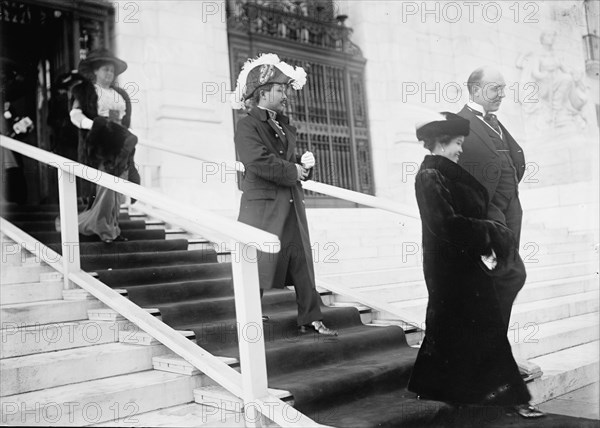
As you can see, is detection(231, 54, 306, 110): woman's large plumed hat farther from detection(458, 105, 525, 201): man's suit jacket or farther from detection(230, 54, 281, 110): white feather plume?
detection(458, 105, 525, 201): man's suit jacket

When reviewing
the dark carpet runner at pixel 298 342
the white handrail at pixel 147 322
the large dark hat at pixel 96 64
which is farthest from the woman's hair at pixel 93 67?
the white handrail at pixel 147 322

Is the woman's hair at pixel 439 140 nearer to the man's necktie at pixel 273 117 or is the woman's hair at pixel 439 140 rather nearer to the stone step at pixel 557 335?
the man's necktie at pixel 273 117

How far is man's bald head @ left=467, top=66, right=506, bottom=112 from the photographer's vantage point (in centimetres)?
288

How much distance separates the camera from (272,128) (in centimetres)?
313

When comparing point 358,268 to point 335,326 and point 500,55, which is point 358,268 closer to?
point 335,326

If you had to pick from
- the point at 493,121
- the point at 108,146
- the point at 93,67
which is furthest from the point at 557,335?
the point at 93,67

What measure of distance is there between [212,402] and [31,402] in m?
0.67

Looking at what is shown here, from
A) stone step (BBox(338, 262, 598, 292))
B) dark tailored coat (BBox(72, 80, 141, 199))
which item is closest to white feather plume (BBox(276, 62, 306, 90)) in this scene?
stone step (BBox(338, 262, 598, 292))

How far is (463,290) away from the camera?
2.75m

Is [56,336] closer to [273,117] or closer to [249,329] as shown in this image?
[249,329]

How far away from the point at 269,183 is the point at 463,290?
102 cm

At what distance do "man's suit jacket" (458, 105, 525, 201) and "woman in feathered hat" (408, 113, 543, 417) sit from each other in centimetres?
3

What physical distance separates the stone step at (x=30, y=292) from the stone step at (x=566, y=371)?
2332 millimetres

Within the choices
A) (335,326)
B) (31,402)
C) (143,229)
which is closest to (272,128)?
(335,326)
